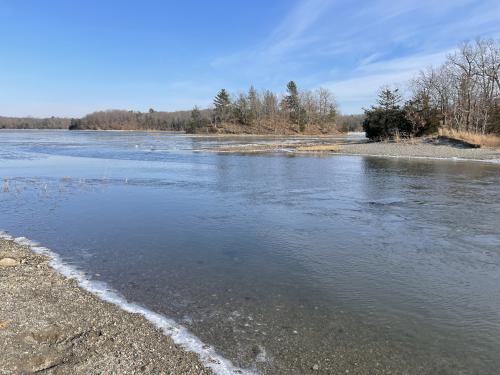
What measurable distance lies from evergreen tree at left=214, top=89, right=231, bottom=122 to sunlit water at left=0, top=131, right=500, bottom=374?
339 ft

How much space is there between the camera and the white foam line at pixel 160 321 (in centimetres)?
525

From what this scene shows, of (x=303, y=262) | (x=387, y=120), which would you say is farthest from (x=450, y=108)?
(x=303, y=262)

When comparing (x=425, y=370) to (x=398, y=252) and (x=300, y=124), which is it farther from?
(x=300, y=124)

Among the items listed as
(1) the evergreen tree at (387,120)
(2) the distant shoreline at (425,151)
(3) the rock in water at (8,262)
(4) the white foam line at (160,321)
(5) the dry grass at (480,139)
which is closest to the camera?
(4) the white foam line at (160,321)

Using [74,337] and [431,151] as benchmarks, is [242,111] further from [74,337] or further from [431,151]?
[74,337]

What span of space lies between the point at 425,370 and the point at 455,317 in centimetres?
173

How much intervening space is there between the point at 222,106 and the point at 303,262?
115 m

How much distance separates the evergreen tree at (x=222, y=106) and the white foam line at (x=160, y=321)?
11384cm

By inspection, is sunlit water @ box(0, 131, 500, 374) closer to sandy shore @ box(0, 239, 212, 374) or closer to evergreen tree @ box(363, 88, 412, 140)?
sandy shore @ box(0, 239, 212, 374)

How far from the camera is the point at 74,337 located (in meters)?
5.81

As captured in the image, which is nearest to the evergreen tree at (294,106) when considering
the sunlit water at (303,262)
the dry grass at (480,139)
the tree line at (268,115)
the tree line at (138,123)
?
the tree line at (268,115)

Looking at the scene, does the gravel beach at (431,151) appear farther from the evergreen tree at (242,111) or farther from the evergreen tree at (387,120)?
the evergreen tree at (242,111)

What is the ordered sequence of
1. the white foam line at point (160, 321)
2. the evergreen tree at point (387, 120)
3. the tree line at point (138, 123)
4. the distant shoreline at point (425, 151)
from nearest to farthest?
the white foam line at point (160, 321)
the distant shoreline at point (425, 151)
the evergreen tree at point (387, 120)
the tree line at point (138, 123)

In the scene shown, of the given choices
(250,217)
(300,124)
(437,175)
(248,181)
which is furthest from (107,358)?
(300,124)
